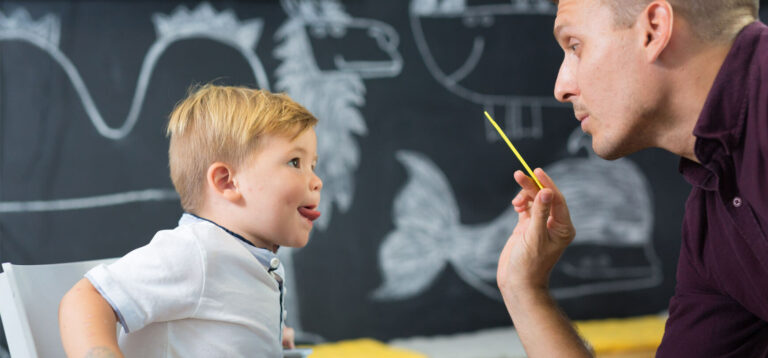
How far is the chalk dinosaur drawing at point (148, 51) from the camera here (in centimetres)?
242

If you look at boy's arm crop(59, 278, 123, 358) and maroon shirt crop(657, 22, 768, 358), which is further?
maroon shirt crop(657, 22, 768, 358)

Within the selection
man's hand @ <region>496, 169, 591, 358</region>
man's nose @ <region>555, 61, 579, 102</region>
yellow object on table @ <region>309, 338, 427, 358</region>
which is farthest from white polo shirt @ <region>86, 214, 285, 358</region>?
yellow object on table @ <region>309, 338, 427, 358</region>

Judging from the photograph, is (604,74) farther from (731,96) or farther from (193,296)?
(193,296)

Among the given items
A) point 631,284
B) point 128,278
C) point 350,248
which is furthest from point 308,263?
point 128,278

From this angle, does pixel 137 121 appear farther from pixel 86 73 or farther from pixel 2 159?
pixel 2 159

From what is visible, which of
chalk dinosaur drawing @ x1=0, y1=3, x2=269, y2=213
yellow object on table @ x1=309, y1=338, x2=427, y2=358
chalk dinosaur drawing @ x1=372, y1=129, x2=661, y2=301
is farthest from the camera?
chalk dinosaur drawing @ x1=372, y1=129, x2=661, y2=301

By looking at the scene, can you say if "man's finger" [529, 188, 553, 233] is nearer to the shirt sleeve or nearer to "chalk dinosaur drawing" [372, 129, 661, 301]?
the shirt sleeve

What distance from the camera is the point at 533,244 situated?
4.54 feet

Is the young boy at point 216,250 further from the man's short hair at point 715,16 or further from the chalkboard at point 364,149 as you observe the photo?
the chalkboard at point 364,149

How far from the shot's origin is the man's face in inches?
51.0

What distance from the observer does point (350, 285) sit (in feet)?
8.93

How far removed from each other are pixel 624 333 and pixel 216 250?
199 cm

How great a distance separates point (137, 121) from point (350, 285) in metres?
0.95

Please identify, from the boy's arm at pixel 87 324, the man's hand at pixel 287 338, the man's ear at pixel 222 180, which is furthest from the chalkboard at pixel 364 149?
the boy's arm at pixel 87 324
